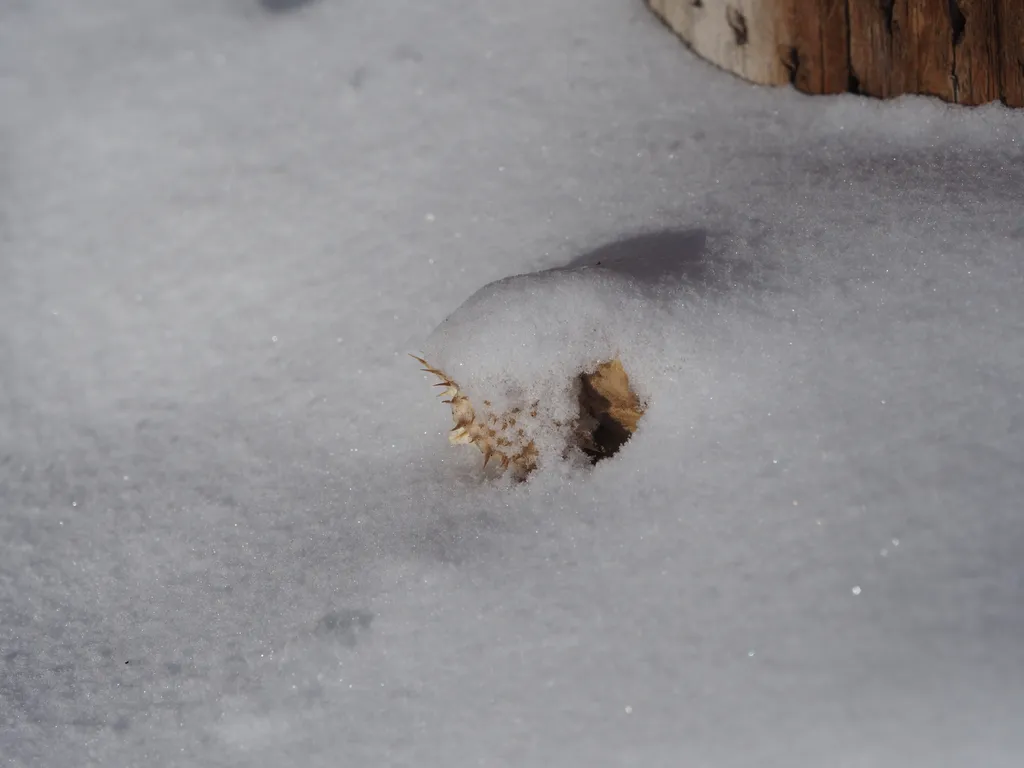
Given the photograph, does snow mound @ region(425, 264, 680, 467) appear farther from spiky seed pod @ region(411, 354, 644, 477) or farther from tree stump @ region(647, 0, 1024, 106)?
tree stump @ region(647, 0, 1024, 106)

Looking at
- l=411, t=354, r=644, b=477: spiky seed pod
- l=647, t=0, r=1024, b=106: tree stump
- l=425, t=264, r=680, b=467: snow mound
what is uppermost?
l=647, t=0, r=1024, b=106: tree stump

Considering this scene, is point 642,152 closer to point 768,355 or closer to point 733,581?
point 768,355

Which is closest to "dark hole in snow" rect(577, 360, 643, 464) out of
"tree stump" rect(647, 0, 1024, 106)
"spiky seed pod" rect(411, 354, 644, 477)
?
"spiky seed pod" rect(411, 354, 644, 477)

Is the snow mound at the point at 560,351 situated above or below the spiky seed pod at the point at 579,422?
above

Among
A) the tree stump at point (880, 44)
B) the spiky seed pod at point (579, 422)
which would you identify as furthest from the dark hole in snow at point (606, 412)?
the tree stump at point (880, 44)

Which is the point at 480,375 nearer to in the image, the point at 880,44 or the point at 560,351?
the point at 560,351

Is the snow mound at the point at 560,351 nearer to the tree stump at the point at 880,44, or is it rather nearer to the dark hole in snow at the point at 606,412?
the dark hole in snow at the point at 606,412
